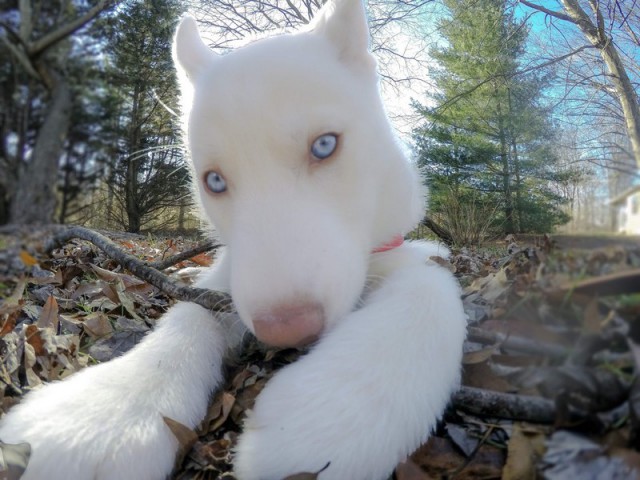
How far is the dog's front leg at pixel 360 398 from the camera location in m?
1.04

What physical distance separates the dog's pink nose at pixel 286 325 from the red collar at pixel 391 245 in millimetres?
691

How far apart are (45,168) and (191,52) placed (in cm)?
103

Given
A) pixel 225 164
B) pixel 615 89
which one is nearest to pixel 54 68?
pixel 225 164

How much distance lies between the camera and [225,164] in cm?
159

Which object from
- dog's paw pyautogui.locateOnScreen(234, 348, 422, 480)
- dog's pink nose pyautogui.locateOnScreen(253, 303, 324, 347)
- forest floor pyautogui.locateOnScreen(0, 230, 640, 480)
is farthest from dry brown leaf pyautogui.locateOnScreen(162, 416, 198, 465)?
dog's pink nose pyautogui.locateOnScreen(253, 303, 324, 347)

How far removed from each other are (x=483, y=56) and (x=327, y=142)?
58 cm

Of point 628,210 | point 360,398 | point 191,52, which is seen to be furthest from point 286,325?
point 191,52

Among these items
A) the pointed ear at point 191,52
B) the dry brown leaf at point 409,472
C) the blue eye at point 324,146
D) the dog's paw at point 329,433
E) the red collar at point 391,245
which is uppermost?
the pointed ear at point 191,52

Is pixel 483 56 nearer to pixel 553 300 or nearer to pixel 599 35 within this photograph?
pixel 599 35

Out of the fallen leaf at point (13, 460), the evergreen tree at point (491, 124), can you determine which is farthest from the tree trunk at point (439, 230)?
the fallen leaf at point (13, 460)

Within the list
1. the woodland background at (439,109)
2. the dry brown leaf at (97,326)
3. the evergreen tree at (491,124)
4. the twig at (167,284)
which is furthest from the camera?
the dry brown leaf at (97,326)

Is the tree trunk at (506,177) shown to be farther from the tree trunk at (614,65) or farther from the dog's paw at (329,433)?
the dog's paw at (329,433)

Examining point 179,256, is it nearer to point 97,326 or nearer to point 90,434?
point 97,326

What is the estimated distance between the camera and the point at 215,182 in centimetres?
169
